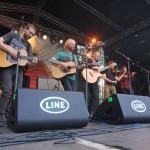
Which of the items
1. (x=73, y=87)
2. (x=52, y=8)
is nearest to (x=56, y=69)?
(x=73, y=87)

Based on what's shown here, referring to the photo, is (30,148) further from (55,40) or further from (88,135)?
(55,40)

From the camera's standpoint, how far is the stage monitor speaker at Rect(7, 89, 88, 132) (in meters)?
1.87

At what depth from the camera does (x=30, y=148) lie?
1341 millimetres

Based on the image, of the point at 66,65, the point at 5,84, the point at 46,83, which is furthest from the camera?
the point at 46,83

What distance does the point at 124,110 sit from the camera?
2.54m

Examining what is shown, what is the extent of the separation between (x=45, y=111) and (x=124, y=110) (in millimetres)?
1060

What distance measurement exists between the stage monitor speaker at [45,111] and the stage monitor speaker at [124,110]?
54cm

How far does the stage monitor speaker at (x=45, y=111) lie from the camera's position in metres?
1.87

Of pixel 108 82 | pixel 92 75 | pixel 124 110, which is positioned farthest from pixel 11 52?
pixel 108 82

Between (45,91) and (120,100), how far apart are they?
1.01 metres

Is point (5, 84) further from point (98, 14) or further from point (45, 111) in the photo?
point (98, 14)

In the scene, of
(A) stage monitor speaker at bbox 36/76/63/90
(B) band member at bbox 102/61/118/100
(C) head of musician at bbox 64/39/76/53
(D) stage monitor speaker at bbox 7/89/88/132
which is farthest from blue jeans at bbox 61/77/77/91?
(A) stage monitor speaker at bbox 36/76/63/90

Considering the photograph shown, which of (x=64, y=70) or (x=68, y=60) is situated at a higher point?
(x=68, y=60)

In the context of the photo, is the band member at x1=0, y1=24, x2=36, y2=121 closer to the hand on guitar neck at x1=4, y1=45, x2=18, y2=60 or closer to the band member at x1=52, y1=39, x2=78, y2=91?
the hand on guitar neck at x1=4, y1=45, x2=18, y2=60
